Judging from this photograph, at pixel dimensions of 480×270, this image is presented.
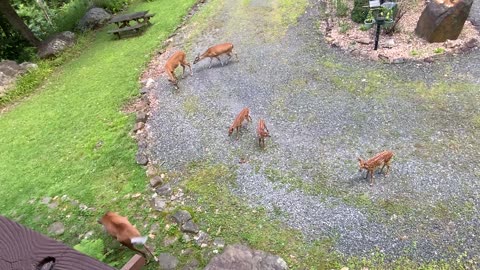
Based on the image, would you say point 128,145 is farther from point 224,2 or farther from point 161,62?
point 224,2

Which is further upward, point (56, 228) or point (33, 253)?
point (33, 253)

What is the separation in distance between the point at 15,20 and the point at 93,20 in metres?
2.92

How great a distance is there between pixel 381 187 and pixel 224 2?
10.6 meters

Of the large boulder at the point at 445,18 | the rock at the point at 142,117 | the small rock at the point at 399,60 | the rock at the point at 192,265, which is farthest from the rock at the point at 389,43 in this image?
the rock at the point at 192,265

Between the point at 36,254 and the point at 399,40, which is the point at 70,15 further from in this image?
the point at 36,254

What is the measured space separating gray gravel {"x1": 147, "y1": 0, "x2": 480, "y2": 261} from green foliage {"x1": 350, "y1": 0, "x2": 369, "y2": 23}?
1247 millimetres

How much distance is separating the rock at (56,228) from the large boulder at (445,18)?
9446mm

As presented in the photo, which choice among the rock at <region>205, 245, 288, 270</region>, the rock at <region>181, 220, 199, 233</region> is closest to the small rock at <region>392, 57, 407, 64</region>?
the rock at <region>205, 245, 288, 270</region>

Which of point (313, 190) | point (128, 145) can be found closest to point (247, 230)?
point (313, 190)

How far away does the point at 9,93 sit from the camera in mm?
11656

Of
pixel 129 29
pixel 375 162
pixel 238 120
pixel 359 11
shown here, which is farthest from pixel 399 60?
pixel 129 29

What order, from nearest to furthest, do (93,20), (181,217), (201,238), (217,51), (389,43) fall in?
(201,238), (181,217), (389,43), (217,51), (93,20)

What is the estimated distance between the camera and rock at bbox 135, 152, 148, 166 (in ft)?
24.9

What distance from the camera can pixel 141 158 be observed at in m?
7.69
